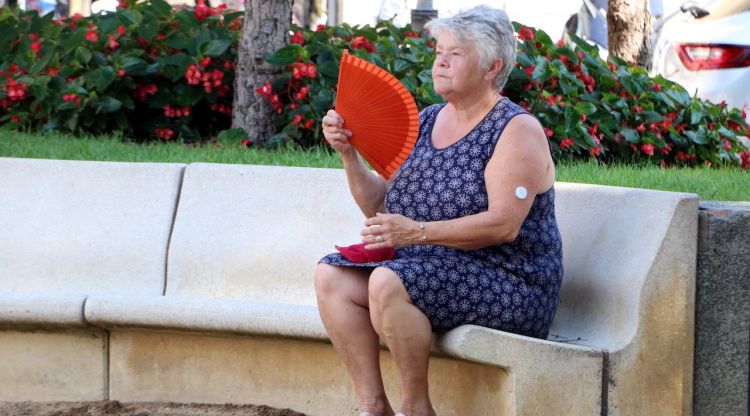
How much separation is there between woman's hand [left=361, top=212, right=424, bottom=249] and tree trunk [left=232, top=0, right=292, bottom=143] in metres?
3.23

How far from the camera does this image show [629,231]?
3.84m

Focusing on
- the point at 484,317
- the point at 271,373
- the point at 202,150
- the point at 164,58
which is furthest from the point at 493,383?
the point at 164,58

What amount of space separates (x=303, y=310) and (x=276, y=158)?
1835 mm

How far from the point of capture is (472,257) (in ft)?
12.2

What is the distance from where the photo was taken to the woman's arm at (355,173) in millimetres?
3881

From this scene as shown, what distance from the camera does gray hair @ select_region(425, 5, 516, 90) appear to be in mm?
3811

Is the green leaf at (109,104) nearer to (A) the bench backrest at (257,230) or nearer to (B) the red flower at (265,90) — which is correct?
(B) the red flower at (265,90)

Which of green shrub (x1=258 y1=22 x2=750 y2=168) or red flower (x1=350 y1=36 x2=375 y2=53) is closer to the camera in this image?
green shrub (x1=258 y1=22 x2=750 y2=168)

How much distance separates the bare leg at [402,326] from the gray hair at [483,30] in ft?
2.42

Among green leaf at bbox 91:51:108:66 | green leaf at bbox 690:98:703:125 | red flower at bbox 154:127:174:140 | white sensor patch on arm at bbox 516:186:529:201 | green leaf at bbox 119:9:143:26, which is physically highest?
green leaf at bbox 119:9:143:26

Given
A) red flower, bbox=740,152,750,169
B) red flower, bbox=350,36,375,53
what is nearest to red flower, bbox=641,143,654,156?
red flower, bbox=740,152,750,169

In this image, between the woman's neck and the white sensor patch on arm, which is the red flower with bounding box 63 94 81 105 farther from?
the white sensor patch on arm

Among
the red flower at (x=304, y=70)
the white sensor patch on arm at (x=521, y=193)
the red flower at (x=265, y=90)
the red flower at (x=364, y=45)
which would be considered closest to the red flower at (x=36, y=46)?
the red flower at (x=265, y=90)

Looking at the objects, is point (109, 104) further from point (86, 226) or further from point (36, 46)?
point (86, 226)
